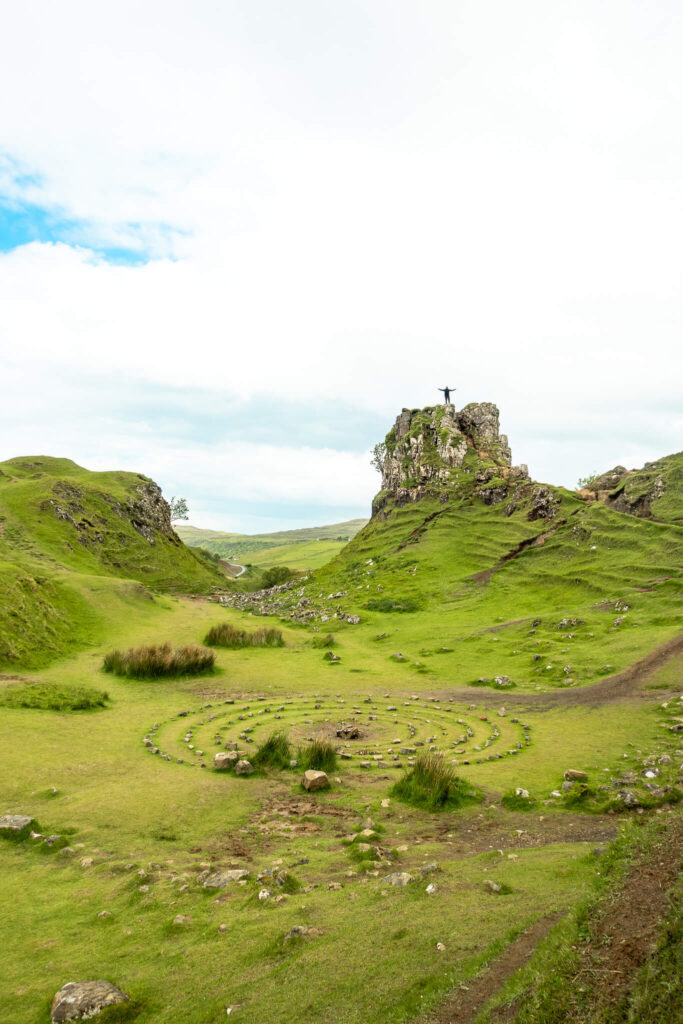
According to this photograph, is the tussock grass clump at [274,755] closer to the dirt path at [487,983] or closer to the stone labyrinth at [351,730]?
the stone labyrinth at [351,730]

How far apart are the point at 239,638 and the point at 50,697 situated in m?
16.7

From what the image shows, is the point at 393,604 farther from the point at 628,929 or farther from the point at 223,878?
the point at 628,929

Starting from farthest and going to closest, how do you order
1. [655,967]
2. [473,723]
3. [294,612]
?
[294,612] → [473,723] → [655,967]

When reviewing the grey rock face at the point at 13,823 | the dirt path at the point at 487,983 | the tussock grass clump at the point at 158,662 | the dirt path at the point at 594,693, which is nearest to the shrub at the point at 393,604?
the dirt path at the point at 594,693

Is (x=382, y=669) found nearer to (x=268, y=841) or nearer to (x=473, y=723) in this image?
(x=473, y=723)

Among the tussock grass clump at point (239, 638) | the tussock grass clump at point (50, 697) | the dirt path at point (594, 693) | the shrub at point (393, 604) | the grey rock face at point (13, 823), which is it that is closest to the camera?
the grey rock face at point (13, 823)

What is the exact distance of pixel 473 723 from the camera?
22.4m

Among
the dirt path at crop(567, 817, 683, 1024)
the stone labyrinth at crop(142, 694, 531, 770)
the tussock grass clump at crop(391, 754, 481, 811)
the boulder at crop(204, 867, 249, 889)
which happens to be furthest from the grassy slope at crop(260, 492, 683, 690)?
the boulder at crop(204, 867, 249, 889)

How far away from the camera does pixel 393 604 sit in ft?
168

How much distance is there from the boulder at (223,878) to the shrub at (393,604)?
40.5m

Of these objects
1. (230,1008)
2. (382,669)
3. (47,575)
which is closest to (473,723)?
(382,669)

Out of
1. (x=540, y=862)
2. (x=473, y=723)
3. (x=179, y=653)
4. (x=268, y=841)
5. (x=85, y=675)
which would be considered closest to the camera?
(x=540, y=862)

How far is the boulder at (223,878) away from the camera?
995cm

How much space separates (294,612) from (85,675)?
28.9 metres
